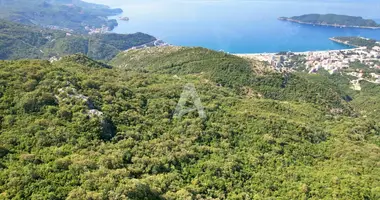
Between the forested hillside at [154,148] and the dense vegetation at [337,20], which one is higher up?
the dense vegetation at [337,20]

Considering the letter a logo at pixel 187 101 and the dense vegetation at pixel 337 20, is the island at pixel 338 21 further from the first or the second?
the letter a logo at pixel 187 101

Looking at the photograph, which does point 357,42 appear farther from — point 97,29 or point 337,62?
point 97,29

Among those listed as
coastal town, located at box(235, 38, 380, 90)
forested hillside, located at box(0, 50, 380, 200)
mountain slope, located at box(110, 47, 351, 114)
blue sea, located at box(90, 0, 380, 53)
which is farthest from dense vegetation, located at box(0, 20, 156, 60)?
forested hillside, located at box(0, 50, 380, 200)

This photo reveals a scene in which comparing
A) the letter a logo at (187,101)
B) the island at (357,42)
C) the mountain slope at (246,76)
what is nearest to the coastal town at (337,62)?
the island at (357,42)

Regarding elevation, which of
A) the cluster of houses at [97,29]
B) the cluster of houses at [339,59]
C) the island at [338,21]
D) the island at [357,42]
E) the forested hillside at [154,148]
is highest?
the island at [338,21]

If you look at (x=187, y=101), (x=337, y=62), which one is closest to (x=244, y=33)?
(x=337, y=62)

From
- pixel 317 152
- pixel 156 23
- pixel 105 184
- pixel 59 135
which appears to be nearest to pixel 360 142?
pixel 317 152
